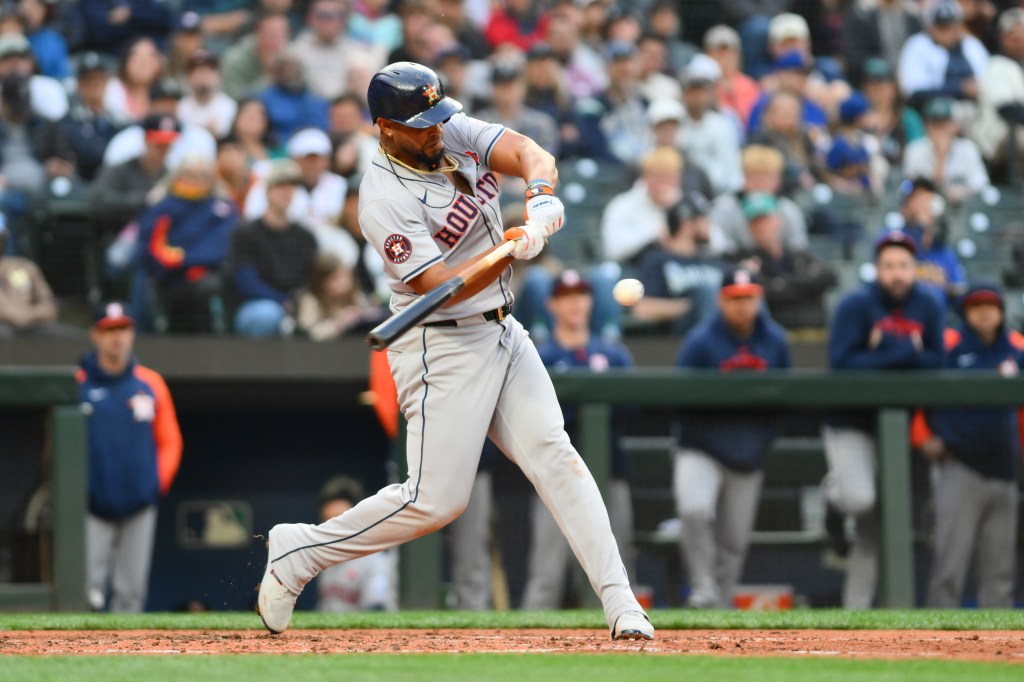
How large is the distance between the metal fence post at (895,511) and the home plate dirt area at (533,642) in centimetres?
188

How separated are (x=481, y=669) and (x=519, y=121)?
687 cm

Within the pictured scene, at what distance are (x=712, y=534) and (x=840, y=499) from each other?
0.66m

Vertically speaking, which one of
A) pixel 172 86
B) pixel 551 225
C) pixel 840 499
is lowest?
pixel 840 499

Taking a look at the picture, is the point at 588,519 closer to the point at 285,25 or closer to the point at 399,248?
the point at 399,248

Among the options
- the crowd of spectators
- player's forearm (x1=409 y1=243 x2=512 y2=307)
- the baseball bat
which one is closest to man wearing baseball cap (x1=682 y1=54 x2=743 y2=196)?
the crowd of spectators

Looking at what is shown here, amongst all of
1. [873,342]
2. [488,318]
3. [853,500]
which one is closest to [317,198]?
[873,342]

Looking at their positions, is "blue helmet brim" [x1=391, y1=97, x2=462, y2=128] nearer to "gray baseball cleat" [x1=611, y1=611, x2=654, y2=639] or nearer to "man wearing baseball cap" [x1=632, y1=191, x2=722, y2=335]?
"gray baseball cleat" [x1=611, y1=611, x2=654, y2=639]

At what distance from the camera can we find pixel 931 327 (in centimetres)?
780

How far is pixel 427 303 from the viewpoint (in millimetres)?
4516

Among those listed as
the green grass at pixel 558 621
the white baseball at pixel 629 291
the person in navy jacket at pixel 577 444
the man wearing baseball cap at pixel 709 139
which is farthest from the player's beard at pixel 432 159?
the man wearing baseball cap at pixel 709 139

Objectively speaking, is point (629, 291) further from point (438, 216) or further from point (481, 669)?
point (481, 669)

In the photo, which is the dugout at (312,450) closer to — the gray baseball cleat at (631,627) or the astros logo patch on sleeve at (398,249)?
the astros logo patch on sleeve at (398,249)

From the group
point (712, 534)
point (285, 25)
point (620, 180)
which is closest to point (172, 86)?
point (285, 25)

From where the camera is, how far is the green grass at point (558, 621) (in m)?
5.82
